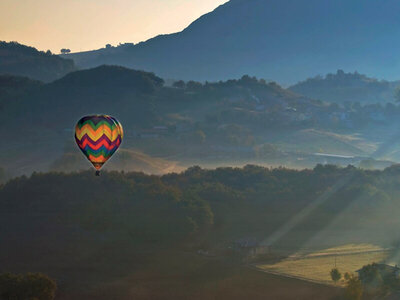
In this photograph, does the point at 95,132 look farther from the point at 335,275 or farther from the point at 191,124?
the point at 191,124

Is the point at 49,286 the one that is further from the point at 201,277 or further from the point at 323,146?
the point at 323,146

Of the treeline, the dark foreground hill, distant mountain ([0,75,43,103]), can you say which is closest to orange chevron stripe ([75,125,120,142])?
the dark foreground hill

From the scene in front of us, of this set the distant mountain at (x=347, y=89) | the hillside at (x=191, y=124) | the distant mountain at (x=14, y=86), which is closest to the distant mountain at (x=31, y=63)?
the distant mountain at (x=14, y=86)

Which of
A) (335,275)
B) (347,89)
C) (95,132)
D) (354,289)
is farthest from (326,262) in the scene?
(347,89)

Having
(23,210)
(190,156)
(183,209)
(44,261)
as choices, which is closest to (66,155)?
(190,156)

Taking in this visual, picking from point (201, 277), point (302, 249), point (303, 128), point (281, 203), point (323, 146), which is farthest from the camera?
point (303, 128)

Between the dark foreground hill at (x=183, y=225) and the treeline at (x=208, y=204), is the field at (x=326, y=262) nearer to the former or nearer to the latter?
the dark foreground hill at (x=183, y=225)

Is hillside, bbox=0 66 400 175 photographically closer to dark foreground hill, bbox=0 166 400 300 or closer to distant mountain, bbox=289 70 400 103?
dark foreground hill, bbox=0 166 400 300
